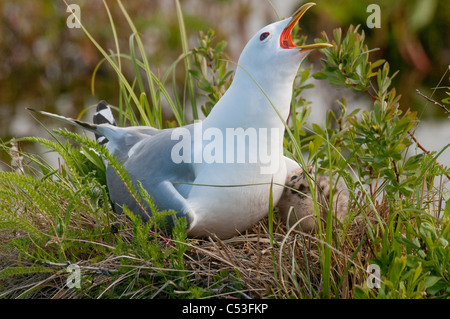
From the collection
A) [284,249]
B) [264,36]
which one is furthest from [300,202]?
[264,36]

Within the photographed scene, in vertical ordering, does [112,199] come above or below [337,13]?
below

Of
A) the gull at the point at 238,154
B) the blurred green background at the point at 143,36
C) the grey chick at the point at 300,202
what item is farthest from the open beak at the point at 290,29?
the blurred green background at the point at 143,36

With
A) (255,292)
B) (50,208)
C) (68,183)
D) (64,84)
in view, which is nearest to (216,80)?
(68,183)

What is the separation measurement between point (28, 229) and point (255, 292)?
0.50 m

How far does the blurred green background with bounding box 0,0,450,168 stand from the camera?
12.1ft

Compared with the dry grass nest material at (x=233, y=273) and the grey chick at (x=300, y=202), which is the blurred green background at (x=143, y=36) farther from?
the dry grass nest material at (x=233, y=273)

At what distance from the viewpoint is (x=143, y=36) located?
3777 mm

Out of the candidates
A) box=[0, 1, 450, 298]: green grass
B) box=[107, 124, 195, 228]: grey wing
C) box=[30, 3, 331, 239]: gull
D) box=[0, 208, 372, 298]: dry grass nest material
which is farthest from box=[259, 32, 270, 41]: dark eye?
box=[0, 208, 372, 298]: dry grass nest material

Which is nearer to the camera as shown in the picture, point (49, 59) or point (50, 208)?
point (50, 208)

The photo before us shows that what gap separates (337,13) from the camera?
381 centimetres

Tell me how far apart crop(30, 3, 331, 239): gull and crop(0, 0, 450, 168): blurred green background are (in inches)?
90.3
